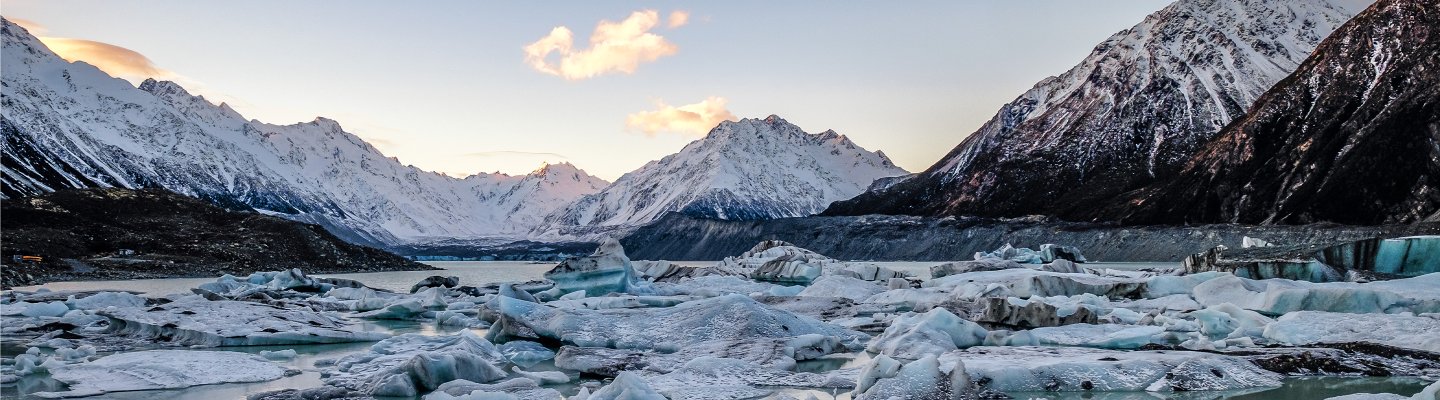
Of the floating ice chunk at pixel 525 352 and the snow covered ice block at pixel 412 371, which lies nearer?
the snow covered ice block at pixel 412 371

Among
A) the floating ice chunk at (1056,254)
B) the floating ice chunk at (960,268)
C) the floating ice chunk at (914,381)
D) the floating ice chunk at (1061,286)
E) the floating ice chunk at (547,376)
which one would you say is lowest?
the floating ice chunk at (547,376)

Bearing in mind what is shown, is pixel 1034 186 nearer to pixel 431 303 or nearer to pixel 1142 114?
pixel 1142 114

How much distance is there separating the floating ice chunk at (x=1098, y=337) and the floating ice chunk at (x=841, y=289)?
12.6m

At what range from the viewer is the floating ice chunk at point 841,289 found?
103 feet

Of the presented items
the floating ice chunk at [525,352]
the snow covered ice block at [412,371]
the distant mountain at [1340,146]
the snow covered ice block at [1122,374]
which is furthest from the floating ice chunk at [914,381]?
the distant mountain at [1340,146]

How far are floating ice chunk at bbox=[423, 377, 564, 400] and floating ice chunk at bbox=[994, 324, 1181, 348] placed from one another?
320 inches

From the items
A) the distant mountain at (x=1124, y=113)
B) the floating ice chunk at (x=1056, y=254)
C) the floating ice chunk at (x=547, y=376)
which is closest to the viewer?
the floating ice chunk at (x=547, y=376)

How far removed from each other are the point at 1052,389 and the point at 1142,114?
154670mm

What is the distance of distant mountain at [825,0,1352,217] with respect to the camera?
143 m

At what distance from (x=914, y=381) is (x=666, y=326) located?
7304 millimetres

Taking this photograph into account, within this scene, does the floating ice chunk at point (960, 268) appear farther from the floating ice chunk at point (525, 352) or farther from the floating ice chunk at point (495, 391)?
the floating ice chunk at point (495, 391)

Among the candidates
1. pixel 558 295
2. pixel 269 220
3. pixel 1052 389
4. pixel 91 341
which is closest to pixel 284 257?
pixel 269 220

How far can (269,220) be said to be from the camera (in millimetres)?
78750

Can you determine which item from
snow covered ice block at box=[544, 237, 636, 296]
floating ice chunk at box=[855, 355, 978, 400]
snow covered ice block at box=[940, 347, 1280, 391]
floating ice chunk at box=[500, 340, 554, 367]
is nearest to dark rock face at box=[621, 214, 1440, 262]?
snow covered ice block at box=[544, 237, 636, 296]
